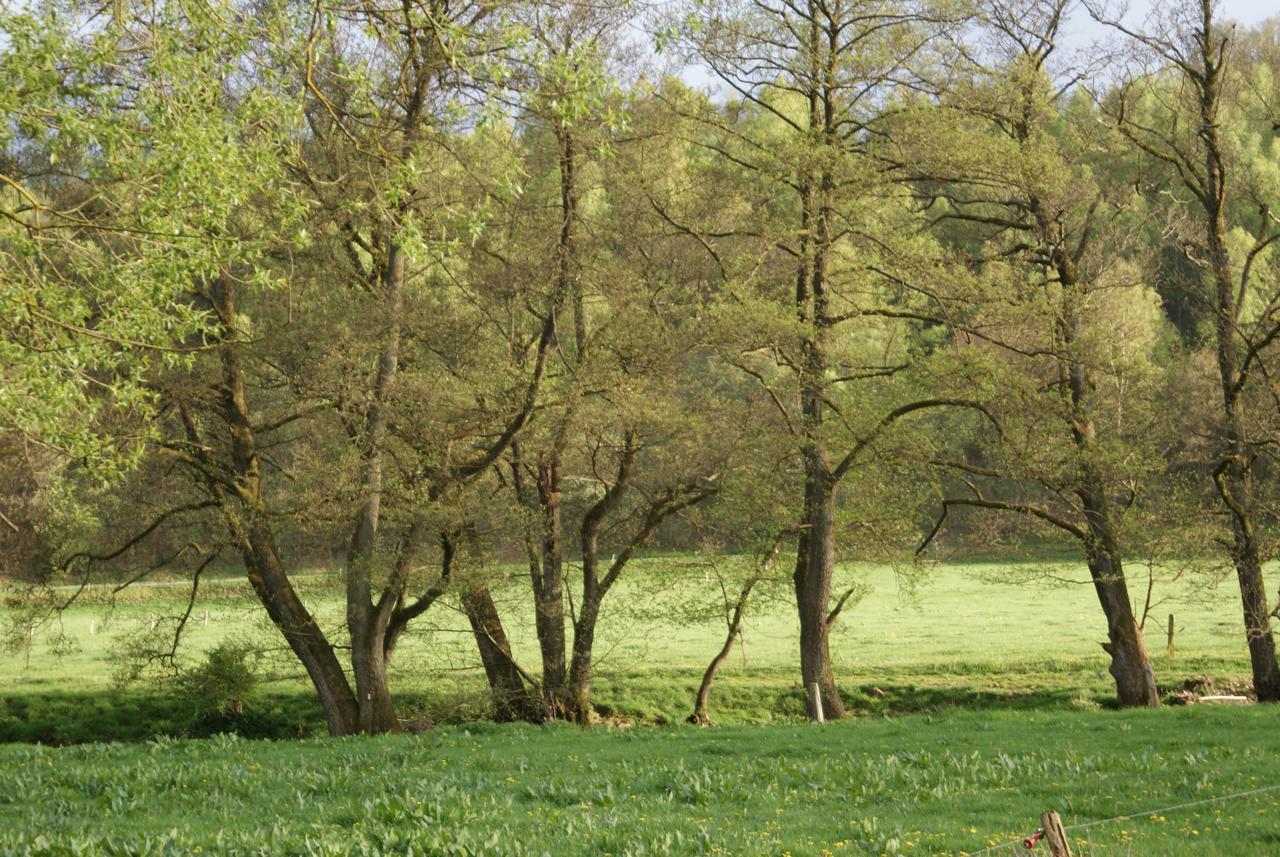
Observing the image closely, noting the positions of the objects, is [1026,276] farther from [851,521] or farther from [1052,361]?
[851,521]

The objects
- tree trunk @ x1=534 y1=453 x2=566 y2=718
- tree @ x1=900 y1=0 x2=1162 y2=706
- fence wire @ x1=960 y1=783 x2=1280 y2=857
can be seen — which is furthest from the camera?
tree trunk @ x1=534 y1=453 x2=566 y2=718

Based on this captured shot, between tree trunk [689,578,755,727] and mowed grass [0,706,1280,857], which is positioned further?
tree trunk [689,578,755,727]

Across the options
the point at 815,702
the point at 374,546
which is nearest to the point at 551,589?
the point at 374,546

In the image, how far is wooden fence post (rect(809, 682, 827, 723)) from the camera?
23445 millimetres

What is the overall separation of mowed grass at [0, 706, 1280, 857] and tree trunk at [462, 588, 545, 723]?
27.1ft

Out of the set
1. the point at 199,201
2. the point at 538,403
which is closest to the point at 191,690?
the point at 538,403

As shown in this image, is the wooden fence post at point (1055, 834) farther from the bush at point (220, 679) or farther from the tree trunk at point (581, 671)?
the bush at point (220, 679)

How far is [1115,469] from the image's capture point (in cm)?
2161

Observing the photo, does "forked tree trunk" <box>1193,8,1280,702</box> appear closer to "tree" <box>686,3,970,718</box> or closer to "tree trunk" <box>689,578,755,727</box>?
"tree" <box>686,3,970,718</box>

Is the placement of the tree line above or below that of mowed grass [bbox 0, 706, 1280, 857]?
above

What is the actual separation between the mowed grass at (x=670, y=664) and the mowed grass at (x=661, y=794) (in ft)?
25.7

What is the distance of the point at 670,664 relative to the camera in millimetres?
36188

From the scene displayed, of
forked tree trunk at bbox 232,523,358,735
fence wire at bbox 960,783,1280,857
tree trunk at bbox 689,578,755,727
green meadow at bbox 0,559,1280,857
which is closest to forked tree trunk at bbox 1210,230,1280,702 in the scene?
green meadow at bbox 0,559,1280,857

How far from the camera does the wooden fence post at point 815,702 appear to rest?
76.9 feet
